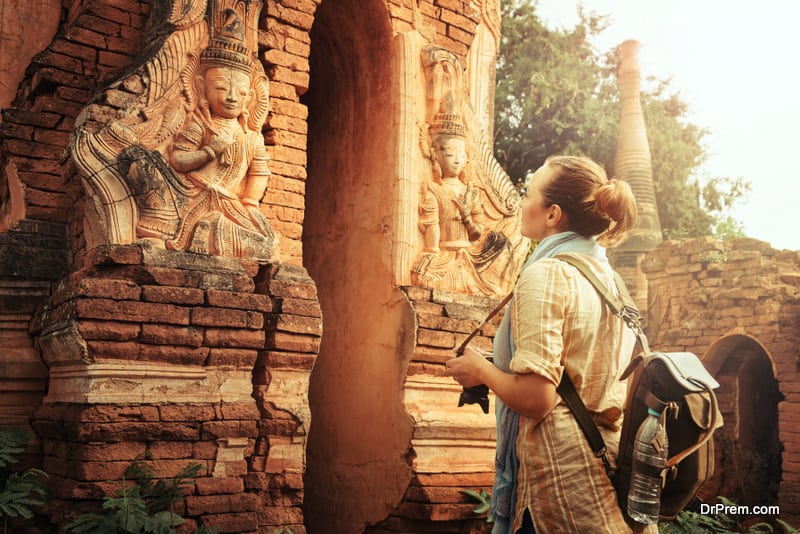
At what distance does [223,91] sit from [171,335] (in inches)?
56.4

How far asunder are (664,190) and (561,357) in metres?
21.8

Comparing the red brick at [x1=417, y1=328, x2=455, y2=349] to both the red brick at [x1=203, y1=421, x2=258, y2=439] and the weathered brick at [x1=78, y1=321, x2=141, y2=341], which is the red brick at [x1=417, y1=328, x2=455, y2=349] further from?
the weathered brick at [x1=78, y1=321, x2=141, y2=341]

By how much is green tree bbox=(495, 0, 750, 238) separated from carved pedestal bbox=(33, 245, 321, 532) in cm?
1632

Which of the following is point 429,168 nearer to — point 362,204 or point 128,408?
point 362,204

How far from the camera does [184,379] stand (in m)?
4.05

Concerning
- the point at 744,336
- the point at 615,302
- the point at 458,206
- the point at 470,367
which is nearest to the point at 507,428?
the point at 470,367

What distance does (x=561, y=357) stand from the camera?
2430 millimetres

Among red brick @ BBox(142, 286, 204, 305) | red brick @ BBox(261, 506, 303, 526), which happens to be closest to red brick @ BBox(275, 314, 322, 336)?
red brick @ BBox(142, 286, 204, 305)

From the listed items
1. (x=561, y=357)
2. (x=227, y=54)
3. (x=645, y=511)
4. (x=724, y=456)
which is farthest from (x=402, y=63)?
(x=724, y=456)

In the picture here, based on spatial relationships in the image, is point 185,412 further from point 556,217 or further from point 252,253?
point 556,217

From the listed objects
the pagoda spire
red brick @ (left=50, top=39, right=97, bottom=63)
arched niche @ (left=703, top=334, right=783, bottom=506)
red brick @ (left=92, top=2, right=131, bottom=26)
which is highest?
the pagoda spire

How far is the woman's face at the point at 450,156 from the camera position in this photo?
5551mm

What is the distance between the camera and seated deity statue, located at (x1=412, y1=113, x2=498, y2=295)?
538 cm

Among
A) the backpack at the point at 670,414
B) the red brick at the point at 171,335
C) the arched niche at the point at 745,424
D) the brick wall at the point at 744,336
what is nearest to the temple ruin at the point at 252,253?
the red brick at the point at 171,335
